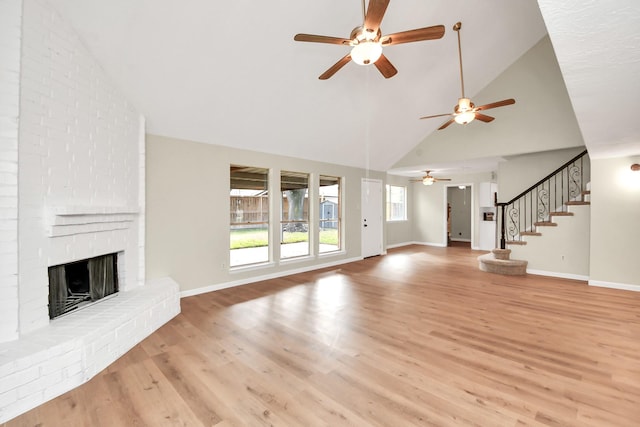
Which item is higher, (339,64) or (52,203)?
(339,64)

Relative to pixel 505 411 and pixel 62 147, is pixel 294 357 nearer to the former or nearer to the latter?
pixel 505 411

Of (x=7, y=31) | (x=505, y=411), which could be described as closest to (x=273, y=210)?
(x=7, y=31)

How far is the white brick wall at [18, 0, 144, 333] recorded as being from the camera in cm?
221

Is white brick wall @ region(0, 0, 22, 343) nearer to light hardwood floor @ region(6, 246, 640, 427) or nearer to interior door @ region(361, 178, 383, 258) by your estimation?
light hardwood floor @ region(6, 246, 640, 427)

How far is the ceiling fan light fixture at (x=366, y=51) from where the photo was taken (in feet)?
8.11

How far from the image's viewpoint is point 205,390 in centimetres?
204

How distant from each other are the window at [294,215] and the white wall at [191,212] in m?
0.73

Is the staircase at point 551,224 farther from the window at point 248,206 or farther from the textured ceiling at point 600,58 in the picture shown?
the window at point 248,206

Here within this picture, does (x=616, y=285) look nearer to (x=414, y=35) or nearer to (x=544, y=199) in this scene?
(x=544, y=199)

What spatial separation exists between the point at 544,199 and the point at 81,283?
27.2ft

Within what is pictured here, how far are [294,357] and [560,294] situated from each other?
4414 millimetres

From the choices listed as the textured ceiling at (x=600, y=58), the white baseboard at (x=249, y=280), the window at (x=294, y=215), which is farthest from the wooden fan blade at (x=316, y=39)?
the white baseboard at (x=249, y=280)

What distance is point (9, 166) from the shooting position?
2.07 metres

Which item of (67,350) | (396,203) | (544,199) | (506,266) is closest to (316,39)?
(67,350)
